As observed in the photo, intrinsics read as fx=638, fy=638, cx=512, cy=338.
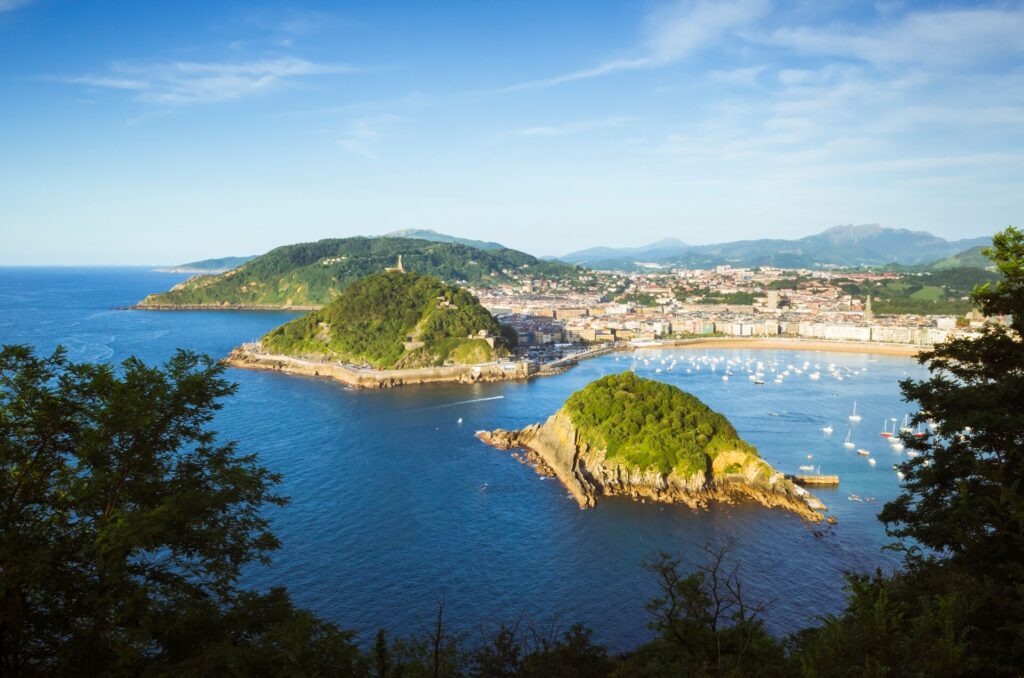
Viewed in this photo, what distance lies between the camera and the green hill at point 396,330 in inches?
1892

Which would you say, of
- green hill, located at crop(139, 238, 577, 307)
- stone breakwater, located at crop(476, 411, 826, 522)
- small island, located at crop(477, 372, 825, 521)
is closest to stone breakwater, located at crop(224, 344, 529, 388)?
small island, located at crop(477, 372, 825, 521)

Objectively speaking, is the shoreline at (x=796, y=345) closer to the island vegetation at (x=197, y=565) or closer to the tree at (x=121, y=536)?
the island vegetation at (x=197, y=565)

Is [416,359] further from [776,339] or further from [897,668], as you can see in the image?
[897,668]

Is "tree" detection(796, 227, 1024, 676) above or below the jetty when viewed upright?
above

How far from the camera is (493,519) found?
19.7 metres

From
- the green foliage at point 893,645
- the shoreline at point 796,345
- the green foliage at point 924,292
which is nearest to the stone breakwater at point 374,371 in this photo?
the shoreline at point 796,345

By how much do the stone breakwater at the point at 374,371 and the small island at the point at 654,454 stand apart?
18567 millimetres

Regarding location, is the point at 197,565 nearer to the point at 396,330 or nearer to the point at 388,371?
the point at 388,371

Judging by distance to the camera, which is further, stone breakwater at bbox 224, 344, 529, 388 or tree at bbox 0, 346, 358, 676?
stone breakwater at bbox 224, 344, 529, 388

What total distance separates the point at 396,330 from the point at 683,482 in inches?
1340

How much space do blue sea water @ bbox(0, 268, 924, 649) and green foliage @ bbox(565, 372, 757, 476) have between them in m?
2.40

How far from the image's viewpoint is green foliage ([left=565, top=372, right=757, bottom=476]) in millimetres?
22891

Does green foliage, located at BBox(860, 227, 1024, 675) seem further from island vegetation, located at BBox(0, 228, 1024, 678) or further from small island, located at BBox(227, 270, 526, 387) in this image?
small island, located at BBox(227, 270, 526, 387)

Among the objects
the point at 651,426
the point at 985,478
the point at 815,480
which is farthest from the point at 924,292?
the point at 985,478
